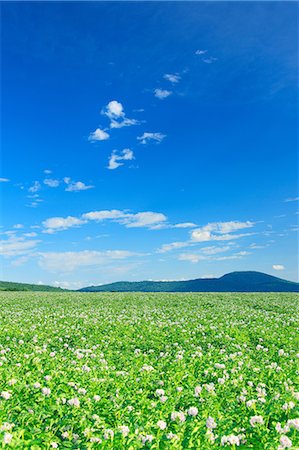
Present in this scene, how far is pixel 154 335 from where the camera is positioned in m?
15.5

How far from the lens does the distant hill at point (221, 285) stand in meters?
142

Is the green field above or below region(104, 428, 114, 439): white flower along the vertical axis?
below

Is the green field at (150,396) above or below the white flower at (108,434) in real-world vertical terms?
below

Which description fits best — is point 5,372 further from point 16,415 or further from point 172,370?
point 172,370

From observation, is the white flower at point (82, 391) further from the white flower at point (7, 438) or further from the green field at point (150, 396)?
the white flower at point (7, 438)

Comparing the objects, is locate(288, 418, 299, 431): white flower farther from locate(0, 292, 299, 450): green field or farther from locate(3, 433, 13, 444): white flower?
locate(3, 433, 13, 444): white flower

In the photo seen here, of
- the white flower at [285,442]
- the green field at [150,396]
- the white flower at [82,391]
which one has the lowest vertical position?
the green field at [150,396]

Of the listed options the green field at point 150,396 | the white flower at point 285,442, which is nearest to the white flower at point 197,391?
the green field at point 150,396

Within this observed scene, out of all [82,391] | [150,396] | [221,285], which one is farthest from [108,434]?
[221,285]

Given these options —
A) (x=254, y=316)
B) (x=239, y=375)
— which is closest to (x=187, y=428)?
(x=239, y=375)

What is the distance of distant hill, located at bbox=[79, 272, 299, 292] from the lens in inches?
5595

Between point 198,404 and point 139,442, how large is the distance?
2.32m

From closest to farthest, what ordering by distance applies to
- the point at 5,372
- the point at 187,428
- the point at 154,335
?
the point at 187,428
the point at 5,372
the point at 154,335

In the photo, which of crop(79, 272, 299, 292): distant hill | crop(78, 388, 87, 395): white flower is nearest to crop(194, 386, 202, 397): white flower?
crop(78, 388, 87, 395): white flower
